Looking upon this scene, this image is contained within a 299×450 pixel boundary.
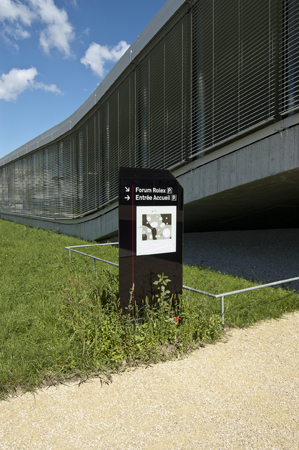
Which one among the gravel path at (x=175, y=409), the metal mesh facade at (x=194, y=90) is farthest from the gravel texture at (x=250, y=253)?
the gravel path at (x=175, y=409)

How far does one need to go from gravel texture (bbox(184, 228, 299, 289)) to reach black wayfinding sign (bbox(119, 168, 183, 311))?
176 inches

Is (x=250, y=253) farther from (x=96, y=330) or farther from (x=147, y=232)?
(x=96, y=330)

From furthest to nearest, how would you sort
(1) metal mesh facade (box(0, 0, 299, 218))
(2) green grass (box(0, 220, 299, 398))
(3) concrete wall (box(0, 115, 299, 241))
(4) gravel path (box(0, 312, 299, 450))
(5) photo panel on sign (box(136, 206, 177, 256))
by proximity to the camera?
(1) metal mesh facade (box(0, 0, 299, 218)) < (3) concrete wall (box(0, 115, 299, 241)) < (5) photo panel on sign (box(136, 206, 177, 256)) < (2) green grass (box(0, 220, 299, 398)) < (4) gravel path (box(0, 312, 299, 450))

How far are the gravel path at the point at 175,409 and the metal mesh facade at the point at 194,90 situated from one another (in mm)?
5455


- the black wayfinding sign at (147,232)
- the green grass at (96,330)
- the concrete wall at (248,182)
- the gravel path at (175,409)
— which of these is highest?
the concrete wall at (248,182)

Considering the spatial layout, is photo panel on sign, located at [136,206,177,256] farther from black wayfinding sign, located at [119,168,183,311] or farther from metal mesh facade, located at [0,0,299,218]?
metal mesh facade, located at [0,0,299,218]

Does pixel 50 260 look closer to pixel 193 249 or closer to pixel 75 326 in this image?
pixel 193 249

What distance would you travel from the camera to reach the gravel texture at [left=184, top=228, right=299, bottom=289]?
9656 mm

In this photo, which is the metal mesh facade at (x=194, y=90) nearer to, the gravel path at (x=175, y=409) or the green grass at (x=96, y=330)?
the green grass at (x=96, y=330)

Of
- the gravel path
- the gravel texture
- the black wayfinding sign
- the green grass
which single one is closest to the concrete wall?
the gravel texture

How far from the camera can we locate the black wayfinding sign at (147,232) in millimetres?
4340

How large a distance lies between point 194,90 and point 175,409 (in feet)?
30.7

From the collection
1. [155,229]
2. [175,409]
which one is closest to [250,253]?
[155,229]

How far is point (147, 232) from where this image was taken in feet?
14.8
